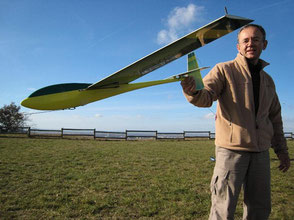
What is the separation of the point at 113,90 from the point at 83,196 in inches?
116

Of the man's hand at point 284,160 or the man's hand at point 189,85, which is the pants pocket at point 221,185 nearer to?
the man's hand at point 189,85

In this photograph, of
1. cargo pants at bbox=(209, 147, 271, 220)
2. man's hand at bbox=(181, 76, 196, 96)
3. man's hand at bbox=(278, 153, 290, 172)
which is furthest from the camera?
man's hand at bbox=(278, 153, 290, 172)

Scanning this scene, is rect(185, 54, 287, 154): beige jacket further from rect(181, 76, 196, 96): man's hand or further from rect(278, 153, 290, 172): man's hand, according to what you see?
rect(278, 153, 290, 172): man's hand

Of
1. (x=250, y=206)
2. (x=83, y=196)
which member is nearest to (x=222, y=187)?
(x=250, y=206)

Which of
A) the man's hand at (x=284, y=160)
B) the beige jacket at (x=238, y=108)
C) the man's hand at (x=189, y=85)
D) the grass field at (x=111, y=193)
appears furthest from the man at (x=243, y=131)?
the grass field at (x=111, y=193)

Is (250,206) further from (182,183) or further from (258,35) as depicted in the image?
(182,183)

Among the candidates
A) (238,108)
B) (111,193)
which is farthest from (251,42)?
(111,193)

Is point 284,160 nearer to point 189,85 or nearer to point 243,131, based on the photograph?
point 243,131

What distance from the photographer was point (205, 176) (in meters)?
5.91

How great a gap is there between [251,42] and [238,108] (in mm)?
714

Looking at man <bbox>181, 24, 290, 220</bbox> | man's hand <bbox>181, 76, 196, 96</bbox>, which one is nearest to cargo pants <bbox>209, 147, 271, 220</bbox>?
man <bbox>181, 24, 290, 220</bbox>

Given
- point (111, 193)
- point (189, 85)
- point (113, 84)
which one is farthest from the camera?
point (111, 193)

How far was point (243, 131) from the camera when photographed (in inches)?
71.8

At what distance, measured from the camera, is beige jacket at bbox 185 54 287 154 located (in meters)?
1.82
